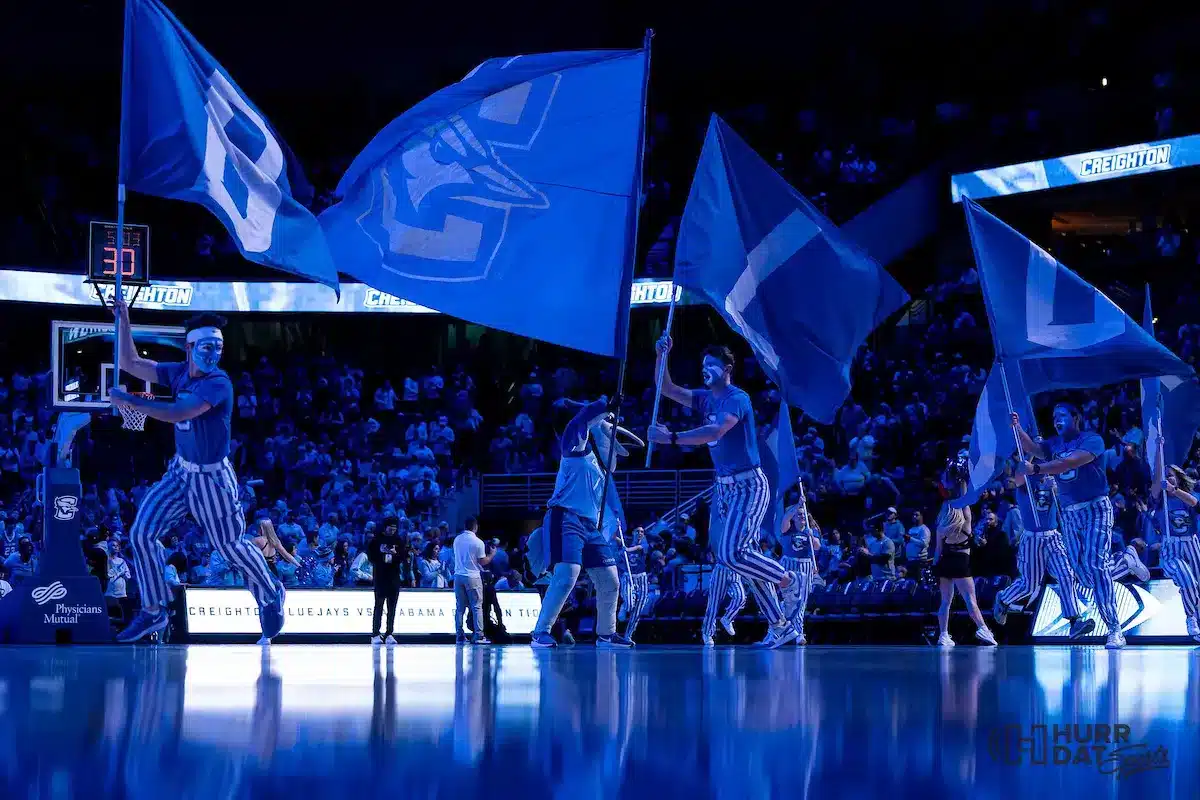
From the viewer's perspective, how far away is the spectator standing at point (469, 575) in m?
19.4

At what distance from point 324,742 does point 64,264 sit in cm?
3372

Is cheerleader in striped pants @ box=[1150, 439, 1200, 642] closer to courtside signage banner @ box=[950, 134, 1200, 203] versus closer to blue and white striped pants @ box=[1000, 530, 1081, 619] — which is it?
blue and white striped pants @ box=[1000, 530, 1081, 619]

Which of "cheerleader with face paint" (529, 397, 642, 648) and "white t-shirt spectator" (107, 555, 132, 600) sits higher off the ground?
"cheerleader with face paint" (529, 397, 642, 648)

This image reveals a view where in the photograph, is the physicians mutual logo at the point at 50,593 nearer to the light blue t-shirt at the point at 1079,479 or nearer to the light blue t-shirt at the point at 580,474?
the light blue t-shirt at the point at 580,474

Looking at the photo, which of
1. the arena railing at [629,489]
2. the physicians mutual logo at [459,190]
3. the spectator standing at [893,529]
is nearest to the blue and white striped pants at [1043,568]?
the spectator standing at [893,529]

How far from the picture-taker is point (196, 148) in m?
9.99

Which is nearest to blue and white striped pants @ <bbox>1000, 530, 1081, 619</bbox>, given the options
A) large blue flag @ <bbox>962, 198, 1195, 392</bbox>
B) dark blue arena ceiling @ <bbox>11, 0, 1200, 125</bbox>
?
large blue flag @ <bbox>962, 198, 1195, 392</bbox>

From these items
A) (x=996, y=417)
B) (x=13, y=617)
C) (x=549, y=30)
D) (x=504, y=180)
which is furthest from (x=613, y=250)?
(x=549, y=30)

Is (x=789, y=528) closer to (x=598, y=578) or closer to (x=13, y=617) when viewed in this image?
(x=598, y=578)

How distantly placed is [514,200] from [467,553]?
1020cm

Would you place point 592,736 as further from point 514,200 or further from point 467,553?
point 467,553

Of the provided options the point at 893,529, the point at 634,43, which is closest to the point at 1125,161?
the point at 893,529

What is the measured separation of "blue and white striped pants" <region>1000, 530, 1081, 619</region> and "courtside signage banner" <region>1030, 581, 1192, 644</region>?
4.60 ft

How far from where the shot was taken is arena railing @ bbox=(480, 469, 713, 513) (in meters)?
29.8
